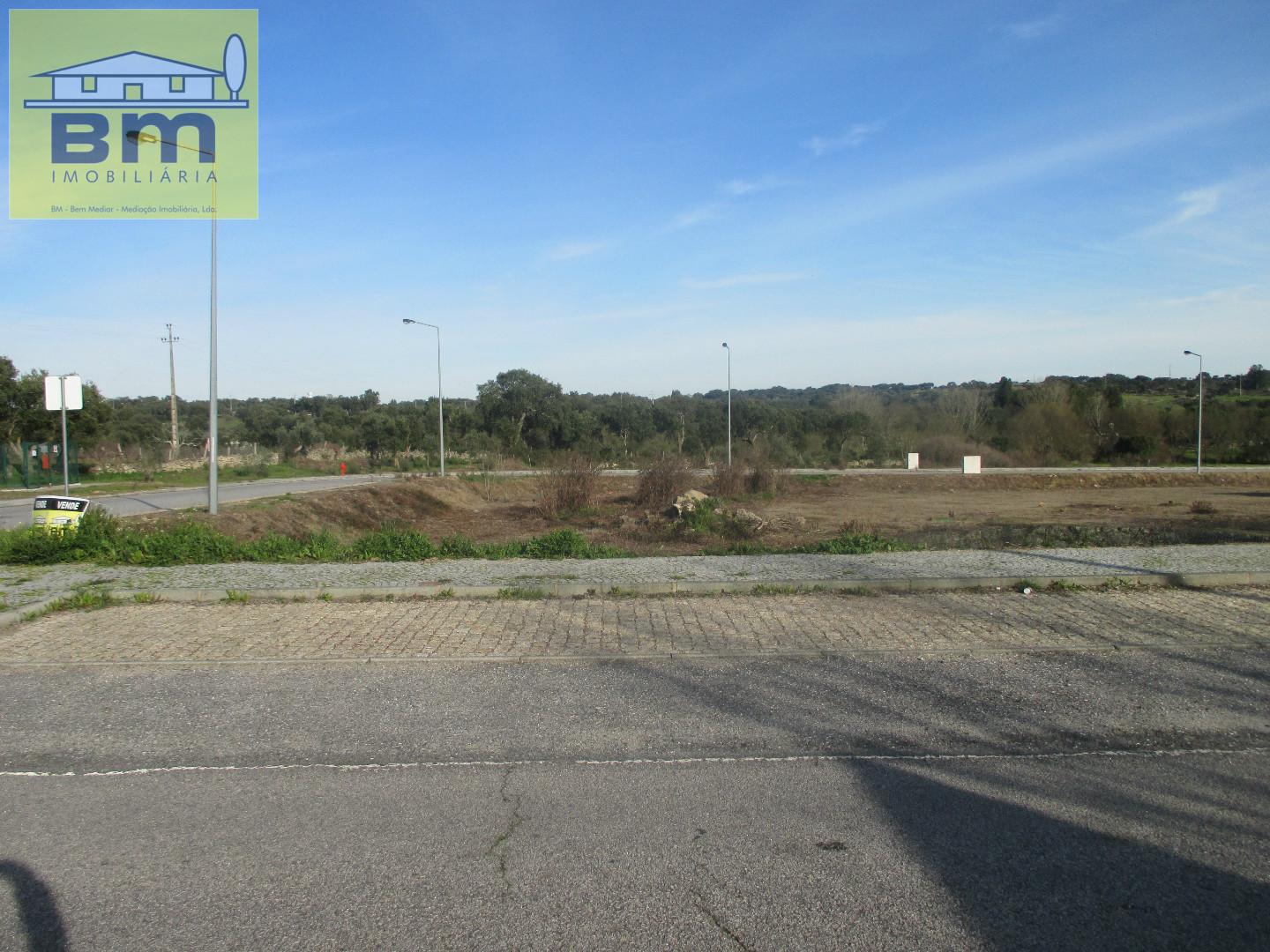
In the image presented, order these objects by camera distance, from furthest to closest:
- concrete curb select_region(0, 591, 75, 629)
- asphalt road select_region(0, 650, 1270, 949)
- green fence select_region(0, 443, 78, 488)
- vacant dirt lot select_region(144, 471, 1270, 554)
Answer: green fence select_region(0, 443, 78, 488), vacant dirt lot select_region(144, 471, 1270, 554), concrete curb select_region(0, 591, 75, 629), asphalt road select_region(0, 650, 1270, 949)

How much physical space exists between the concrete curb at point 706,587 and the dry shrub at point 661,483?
17.5 meters

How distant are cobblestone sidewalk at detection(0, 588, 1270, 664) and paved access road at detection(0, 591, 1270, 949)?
0.39 metres

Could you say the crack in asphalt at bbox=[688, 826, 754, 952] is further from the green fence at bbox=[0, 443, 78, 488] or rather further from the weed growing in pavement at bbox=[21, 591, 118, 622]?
the green fence at bbox=[0, 443, 78, 488]

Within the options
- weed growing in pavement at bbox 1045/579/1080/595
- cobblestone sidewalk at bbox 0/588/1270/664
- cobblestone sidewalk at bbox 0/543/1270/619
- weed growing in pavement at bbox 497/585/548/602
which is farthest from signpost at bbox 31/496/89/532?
weed growing in pavement at bbox 1045/579/1080/595

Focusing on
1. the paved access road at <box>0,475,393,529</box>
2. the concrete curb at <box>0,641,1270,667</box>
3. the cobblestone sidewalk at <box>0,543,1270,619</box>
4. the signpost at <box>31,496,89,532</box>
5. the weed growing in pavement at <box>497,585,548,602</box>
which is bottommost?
the concrete curb at <box>0,641,1270,667</box>

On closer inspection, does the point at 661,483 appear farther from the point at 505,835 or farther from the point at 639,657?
the point at 505,835

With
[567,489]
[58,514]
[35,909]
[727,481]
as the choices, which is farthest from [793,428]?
[35,909]

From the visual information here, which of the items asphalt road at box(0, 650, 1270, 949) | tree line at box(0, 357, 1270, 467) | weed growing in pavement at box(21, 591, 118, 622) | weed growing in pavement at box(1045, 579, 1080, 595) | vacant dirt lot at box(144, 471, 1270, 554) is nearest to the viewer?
asphalt road at box(0, 650, 1270, 949)

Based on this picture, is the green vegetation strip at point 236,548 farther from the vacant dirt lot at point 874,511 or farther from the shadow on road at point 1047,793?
the shadow on road at point 1047,793

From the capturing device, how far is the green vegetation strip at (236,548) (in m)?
12.1

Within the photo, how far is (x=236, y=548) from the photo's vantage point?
1265 centimetres

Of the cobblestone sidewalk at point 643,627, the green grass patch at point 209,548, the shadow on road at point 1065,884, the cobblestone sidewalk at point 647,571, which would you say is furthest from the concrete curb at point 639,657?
the green grass patch at point 209,548

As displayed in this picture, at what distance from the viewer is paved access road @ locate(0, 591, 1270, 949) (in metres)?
3.53

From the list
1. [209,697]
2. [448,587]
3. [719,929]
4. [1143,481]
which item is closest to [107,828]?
[209,697]
